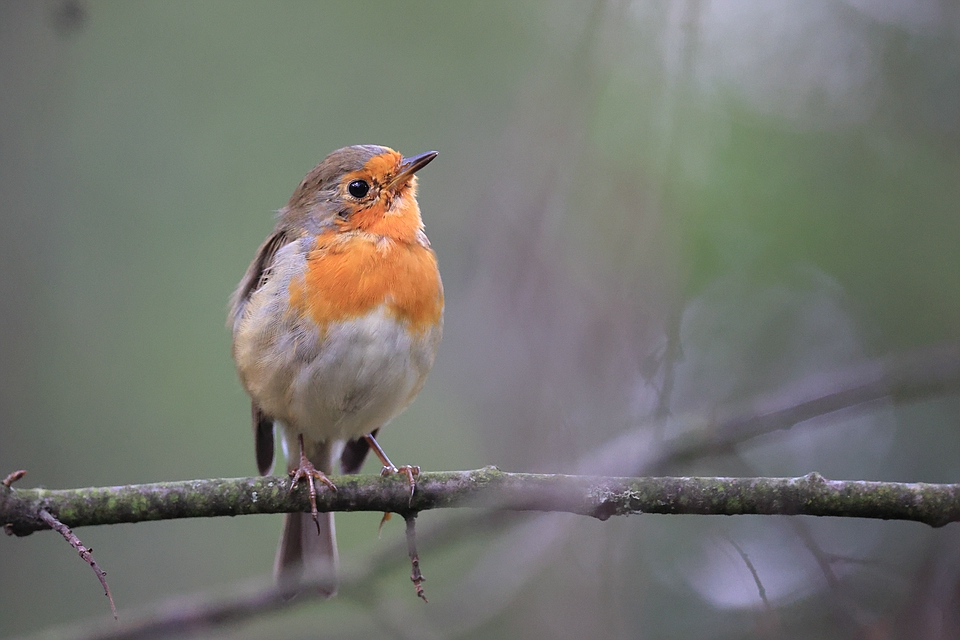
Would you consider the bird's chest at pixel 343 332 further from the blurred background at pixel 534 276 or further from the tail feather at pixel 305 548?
the tail feather at pixel 305 548

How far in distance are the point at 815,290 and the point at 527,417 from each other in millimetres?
3885

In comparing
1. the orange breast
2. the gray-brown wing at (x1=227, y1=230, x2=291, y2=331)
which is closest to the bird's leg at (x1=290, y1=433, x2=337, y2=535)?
the orange breast

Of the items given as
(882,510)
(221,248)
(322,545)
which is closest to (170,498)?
(322,545)

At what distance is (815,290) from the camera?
7320mm

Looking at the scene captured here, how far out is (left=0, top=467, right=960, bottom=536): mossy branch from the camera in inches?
115

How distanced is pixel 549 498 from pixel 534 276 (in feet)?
5.19

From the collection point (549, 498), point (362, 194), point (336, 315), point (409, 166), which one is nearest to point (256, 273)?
point (362, 194)

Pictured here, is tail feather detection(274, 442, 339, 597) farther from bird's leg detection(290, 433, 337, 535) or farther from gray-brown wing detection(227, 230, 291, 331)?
bird's leg detection(290, 433, 337, 535)

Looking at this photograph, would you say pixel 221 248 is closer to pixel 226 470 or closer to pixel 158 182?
pixel 158 182

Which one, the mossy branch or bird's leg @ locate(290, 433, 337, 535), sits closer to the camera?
the mossy branch

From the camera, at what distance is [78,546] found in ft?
8.46

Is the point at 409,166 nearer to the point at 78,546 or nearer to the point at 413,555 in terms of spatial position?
the point at 413,555

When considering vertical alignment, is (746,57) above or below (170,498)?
above

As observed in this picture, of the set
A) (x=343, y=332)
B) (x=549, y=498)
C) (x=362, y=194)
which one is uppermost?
(x=362, y=194)
